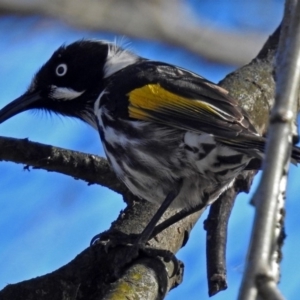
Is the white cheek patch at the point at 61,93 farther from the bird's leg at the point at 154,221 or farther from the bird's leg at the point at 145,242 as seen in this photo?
the bird's leg at the point at 154,221

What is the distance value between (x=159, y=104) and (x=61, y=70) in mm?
1223

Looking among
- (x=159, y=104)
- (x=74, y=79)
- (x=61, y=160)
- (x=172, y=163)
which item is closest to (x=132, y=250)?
(x=172, y=163)

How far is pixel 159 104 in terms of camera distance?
12.8 ft

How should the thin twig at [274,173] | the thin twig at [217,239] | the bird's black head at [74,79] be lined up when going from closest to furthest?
1. the thin twig at [274,173]
2. the thin twig at [217,239]
3. the bird's black head at [74,79]

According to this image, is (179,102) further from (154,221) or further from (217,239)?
(217,239)

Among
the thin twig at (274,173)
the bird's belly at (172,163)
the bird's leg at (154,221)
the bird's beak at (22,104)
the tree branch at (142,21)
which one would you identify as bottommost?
the thin twig at (274,173)

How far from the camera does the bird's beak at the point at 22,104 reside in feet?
16.2

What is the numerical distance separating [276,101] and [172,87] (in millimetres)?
2395

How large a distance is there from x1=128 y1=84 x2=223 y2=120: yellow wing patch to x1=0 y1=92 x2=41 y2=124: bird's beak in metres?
1.09

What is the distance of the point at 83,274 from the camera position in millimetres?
3754

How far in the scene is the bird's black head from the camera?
4.85 metres

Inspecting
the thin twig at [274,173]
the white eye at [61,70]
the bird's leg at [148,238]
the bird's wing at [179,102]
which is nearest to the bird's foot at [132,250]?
the bird's leg at [148,238]

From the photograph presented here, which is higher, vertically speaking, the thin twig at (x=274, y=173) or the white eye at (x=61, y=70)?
the white eye at (x=61, y=70)

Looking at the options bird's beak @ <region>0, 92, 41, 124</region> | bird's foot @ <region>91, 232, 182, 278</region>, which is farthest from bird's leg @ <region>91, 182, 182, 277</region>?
bird's beak @ <region>0, 92, 41, 124</region>
